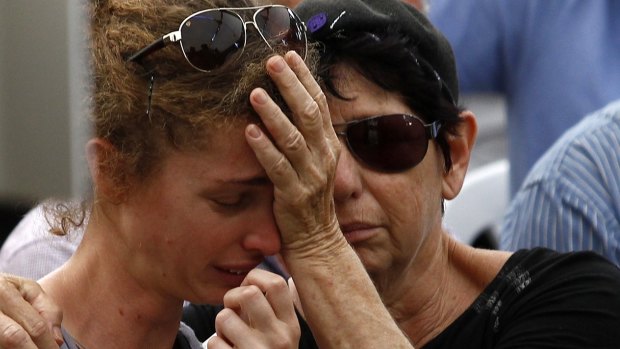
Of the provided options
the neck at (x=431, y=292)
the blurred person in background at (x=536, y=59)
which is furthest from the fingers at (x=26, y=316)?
the blurred person in background at (x=536, y=59)

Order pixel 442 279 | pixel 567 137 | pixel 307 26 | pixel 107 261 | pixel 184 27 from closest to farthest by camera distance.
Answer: pixel 184 27 < pixel 107 261 < pixel 307 26 < pixel 442 279 < pixel 567 137

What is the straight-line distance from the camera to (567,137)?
298 centimetres

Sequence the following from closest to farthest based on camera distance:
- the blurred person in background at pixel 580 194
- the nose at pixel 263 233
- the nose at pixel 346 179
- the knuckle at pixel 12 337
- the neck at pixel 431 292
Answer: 1. the knuckle at pixel 12 337
2. the nose at pixel 263 233
3. the nose at pixel 346 179
4. the neck at pixel 431 292
5. the blurred person in background at pixel 580 194

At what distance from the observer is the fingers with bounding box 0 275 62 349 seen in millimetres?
1710

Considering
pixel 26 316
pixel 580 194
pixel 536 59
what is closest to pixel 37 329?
pixel 26 316

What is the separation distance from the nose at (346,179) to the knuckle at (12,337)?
816 millimetres

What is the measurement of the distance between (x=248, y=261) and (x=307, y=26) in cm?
58

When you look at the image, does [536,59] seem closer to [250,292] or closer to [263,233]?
[263,233]

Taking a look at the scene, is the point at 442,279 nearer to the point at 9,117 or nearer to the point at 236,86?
the point at 236,86

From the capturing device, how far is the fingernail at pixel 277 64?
195 cm

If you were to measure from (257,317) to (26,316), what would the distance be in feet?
1.28

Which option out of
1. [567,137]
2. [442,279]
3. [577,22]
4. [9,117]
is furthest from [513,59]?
[9,117]

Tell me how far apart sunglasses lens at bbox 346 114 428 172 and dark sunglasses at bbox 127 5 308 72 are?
0.39 metres

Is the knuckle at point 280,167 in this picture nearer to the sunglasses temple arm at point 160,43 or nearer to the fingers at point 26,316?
the sunglasses temple arm at point 160,43
